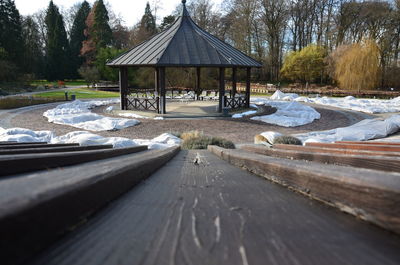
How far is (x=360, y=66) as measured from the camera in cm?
3164

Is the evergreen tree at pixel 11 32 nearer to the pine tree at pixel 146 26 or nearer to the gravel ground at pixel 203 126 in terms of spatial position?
the pine tree at pixel 146 26

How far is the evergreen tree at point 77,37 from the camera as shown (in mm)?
55438

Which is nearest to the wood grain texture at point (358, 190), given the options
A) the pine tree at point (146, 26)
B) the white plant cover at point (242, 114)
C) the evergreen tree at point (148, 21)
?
the white plant cover at point (242, 114)

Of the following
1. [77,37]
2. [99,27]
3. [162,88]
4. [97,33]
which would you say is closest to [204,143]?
[162,88]

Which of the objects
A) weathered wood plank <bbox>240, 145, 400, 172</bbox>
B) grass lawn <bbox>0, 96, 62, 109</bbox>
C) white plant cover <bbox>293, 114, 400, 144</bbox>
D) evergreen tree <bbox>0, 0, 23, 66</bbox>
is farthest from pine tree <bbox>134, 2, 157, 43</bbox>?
weathered wood plank <bbox>240, 145, 400, 172</bbox>

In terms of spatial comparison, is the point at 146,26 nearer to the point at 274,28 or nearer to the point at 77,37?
the point at 77,37

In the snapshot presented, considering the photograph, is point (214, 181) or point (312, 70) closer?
point (214, 181)

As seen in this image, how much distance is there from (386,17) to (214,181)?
46.1m

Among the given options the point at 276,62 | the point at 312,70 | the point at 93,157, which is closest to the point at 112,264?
the point at 93,157

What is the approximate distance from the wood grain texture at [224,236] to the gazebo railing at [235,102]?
1749 cm

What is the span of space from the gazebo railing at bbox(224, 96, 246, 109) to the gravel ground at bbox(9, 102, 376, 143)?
252cm

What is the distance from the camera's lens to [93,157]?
2.36m

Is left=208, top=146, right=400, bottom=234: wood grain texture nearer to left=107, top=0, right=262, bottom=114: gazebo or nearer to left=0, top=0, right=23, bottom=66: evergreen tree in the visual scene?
left=107, top=0, right=262, bottom=114: gazebo

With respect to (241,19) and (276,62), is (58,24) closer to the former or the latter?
(241,19)
